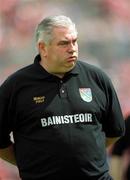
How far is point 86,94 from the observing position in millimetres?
3152

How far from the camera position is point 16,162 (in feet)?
10.9

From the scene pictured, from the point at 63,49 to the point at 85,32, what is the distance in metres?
1.30

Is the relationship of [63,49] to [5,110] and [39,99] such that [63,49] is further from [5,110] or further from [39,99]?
[5,110]

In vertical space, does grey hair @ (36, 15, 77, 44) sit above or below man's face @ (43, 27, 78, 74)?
above

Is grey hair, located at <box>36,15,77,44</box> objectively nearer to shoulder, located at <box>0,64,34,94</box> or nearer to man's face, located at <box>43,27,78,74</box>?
man's face, located at <box>43,27,78,74</box>

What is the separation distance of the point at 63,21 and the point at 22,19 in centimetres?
123

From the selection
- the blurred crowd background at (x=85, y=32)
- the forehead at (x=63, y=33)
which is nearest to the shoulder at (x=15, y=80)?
the forehead at (x=63, y=33)

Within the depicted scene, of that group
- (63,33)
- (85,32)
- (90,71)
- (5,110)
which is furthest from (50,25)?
(85,32)

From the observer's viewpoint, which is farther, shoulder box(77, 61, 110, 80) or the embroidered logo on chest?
shoulder box(77, 61, 110, 80)

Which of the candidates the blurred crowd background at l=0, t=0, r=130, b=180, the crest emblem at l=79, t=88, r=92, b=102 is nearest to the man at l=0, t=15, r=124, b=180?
the crest emblem at l=79, t=88, r=92, b=102

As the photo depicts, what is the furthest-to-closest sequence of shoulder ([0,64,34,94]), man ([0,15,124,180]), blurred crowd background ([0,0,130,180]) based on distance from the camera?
blurred crowd background ([0,0,130,180])
shoulder ([0,64,34,94])
man ([0,15,124,180])

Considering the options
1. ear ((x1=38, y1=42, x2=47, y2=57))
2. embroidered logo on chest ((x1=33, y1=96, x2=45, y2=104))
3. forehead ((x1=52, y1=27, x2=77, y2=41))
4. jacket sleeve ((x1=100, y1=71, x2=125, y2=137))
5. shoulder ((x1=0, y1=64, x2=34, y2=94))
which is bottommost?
jacket sleeve ((x1=100, y1=71, x2=125, y2=137))

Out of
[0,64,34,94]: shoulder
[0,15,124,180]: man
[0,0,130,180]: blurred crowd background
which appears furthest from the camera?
[0,0,130,180]: blurred crowd background

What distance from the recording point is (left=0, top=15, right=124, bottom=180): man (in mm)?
3070
